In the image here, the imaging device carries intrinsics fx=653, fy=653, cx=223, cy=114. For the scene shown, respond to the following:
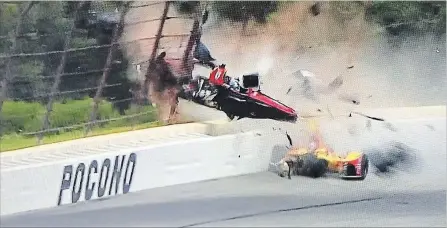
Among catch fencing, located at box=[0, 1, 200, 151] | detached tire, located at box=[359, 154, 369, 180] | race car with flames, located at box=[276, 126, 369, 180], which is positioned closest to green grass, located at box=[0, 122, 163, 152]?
catch fencing, located at box=[0, 1, 200, 151]

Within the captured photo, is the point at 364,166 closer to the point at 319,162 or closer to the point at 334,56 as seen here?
the point at 319,162

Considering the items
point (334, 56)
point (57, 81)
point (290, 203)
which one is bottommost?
point (290, 203)

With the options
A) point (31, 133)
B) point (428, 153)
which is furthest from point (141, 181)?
point (428, 153)

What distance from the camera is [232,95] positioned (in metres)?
1.07

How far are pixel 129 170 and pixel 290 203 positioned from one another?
267mm

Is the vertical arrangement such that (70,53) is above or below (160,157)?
above

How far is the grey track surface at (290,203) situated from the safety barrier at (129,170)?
13mm

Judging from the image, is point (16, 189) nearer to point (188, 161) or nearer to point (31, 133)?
point (31, 133)

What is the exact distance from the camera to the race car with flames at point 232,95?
1.06m

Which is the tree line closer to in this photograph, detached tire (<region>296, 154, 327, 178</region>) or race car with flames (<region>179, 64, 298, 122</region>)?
race car with flames (<region>179, 64, 298, 122</region>)

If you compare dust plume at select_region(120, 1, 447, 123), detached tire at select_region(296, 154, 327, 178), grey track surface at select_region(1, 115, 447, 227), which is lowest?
grey track surface at select_region(1, 115, 447, 227)

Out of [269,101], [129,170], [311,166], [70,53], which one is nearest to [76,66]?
[70,53]

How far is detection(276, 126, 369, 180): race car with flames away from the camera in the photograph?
108 centimetres

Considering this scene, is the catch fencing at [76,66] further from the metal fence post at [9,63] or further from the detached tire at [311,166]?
the detached tire at [311,166]
